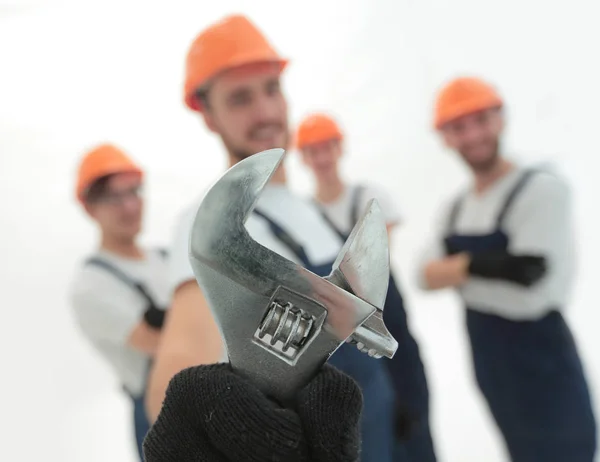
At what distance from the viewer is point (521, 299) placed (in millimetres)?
977

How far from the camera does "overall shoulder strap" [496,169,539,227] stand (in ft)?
3.19

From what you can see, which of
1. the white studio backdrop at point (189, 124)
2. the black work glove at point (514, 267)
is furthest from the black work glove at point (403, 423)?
the white studio backdrop at point (189, 124)

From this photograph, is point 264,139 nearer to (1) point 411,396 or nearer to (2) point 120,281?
(1) point 411,396

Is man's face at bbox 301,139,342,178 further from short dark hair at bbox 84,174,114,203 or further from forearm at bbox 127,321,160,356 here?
forearm at bbox 127,321,160,356

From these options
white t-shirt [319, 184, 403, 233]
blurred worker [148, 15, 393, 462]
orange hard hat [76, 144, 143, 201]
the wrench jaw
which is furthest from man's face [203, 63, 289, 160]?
orange hard hat [76, 144, 143, 201]

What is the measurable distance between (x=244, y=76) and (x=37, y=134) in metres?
1.56

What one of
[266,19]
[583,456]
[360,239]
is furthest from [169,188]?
[360,239]

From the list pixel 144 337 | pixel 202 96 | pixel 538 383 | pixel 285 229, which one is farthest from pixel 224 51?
pixel 538 383

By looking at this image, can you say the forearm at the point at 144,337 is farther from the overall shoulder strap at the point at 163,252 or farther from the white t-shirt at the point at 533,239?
the white t-shirt at the point at 533,239

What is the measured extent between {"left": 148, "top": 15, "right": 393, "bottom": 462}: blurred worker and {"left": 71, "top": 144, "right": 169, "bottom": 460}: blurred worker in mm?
440

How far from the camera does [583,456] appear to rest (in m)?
0.97

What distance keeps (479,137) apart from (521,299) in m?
0.34

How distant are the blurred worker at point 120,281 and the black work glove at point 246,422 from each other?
630 mm

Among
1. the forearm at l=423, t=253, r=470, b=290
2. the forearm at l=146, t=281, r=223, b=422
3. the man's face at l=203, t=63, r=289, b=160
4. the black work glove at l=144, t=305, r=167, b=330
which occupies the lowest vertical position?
the forearm at l=423, t=253, r=470, b=290
